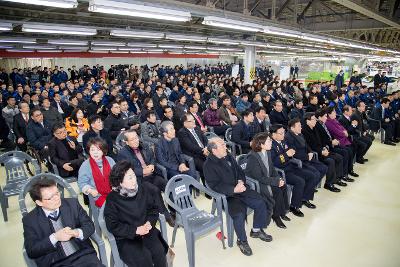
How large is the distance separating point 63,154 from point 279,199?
324 centimetres

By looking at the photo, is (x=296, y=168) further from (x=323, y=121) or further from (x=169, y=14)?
(x=169, y=14)

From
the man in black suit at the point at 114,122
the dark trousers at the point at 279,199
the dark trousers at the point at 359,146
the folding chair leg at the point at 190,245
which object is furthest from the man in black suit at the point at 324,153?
the man in black suit at the point at 114,122

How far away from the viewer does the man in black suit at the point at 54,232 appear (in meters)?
2.37

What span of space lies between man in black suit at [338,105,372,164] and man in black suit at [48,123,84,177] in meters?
5.42

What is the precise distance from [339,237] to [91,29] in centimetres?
678

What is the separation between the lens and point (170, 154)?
4.41 meters

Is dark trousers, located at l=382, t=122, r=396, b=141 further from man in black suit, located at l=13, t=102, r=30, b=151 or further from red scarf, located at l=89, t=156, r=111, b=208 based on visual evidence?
man in black suit, located at l=13, t=102, r=30, b=151

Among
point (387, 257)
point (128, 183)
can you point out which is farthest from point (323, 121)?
point (128, 183)

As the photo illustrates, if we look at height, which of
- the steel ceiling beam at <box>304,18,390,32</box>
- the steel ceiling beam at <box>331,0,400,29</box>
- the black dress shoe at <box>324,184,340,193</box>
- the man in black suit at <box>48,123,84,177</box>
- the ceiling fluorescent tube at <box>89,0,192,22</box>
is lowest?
the black dress shoe at <box>324,184,340,193</box>

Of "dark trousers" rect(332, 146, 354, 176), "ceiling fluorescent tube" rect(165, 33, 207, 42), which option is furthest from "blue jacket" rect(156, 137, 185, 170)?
"ceiling fluorescent tube" rect(165, 33, 207, 42)

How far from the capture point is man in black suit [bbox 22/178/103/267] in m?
2.37

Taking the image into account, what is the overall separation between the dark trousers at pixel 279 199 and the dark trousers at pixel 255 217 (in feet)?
1.26

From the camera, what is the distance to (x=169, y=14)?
480 centimetres

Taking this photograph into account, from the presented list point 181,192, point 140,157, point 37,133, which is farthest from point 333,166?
point 37,133
